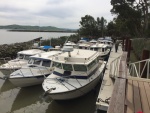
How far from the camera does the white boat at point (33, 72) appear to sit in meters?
12.5

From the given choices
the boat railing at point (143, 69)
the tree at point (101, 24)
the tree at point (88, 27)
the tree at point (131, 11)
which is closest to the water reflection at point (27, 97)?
the boat railing at point (143, 69)

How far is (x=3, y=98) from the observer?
12.4 meters

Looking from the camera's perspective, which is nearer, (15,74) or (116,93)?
(116,93)

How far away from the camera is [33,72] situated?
13.3m

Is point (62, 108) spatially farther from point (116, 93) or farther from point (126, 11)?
point (126, 11)

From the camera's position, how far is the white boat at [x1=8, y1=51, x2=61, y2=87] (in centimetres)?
1251

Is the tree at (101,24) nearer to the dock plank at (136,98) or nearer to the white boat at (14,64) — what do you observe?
the white boat at (14,64)

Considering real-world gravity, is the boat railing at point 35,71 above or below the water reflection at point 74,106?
above

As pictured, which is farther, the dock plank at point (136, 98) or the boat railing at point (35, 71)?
the boat railing at point (35, 71)

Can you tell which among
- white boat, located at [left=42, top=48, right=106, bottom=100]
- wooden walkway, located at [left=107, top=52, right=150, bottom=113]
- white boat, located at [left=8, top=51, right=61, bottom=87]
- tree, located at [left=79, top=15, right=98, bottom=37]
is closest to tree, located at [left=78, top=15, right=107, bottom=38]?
tree, located at [left=79, top=15, right=98, bottom=37]

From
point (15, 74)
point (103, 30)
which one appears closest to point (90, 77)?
point (15, 74)

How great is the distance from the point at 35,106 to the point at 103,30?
173ft

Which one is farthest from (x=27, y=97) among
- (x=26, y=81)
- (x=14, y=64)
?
(x=14, y=64)

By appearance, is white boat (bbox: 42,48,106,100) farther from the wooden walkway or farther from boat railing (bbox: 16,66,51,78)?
the wooden walkway
